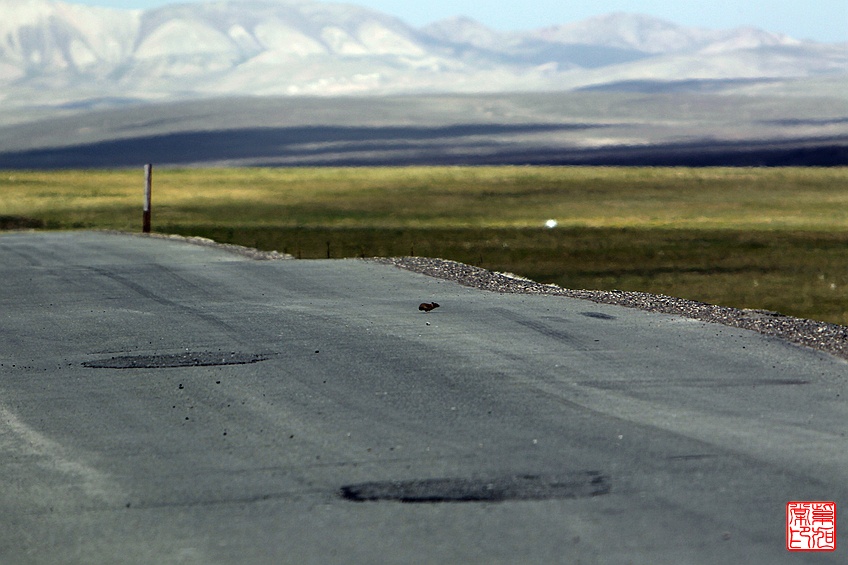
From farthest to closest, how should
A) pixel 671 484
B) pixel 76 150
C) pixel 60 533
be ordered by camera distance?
pixel 76 150 → pixel 671 484 → pixel 60 533

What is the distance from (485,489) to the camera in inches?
342

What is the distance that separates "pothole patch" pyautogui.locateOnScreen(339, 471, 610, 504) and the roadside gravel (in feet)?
19.9

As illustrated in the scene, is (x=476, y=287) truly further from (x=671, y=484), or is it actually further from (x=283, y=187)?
(x=283, y=187)

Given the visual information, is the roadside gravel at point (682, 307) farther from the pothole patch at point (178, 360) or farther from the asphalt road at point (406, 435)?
the pothole patch at point (178, 360)

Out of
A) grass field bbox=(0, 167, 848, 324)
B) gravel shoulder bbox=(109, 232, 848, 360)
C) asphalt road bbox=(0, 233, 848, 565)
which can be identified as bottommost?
grass field bbox=(0, 167, 848, 324)

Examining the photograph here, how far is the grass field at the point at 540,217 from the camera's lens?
27.5 metres

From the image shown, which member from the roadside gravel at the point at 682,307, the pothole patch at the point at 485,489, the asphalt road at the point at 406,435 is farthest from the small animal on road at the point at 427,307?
the pothole patch at the point at 485,489

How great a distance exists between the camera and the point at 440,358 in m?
13.8

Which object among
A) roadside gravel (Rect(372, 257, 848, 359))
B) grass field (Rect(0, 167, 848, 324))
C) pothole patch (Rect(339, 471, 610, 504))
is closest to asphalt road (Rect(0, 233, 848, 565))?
pothole patch (Rect(339, 471, 610, 504))

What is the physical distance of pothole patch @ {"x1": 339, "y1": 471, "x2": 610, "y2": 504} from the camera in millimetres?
8523

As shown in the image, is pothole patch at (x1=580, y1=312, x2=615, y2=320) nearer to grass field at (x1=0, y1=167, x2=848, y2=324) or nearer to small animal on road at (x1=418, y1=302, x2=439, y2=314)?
small animal on road at (x1=418, y1=302, x2=439, y2=314)

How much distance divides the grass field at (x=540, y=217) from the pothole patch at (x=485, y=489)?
446 inches

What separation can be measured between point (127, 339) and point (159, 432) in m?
4.83

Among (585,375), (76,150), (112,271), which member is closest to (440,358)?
(585,375)
